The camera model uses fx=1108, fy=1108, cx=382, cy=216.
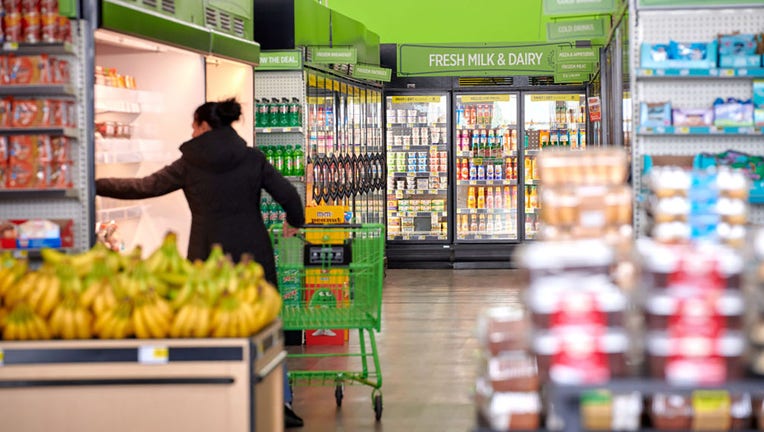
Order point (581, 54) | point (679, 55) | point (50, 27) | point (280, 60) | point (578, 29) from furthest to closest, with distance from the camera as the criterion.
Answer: point (581, 54) < point (578, 29) < point (280, 60) < point (679, 55) < point (50, 27)

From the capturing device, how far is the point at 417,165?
15273mm

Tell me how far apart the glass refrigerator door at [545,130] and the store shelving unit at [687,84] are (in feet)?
26.0

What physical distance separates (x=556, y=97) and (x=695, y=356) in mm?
12107

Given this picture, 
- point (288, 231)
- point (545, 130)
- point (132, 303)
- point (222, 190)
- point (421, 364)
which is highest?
point (545, 130)

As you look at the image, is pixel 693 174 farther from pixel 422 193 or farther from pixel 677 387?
pixel 422 193

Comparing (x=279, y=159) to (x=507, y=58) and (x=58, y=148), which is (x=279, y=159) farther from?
(x=507, y=58)

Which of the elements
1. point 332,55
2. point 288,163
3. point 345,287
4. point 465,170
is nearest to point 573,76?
point 465,170

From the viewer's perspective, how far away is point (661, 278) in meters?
3.35

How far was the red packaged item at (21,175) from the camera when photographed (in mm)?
6035

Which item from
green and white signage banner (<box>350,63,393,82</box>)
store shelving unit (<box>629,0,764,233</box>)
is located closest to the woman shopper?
store shelving unit (<box>629,0,764,233</box>)

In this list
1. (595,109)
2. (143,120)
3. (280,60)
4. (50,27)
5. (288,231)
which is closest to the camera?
(50,27)

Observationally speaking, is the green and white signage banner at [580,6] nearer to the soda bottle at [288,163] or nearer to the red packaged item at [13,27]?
the soda bottle at [288,163]

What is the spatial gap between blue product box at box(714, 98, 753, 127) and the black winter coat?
2.78 meters

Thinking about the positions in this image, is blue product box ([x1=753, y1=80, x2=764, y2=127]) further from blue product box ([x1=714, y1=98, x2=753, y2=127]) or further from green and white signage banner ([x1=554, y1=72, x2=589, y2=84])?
green and white signage banner ([x1=554, y1=72, x2=589, y2=84])
